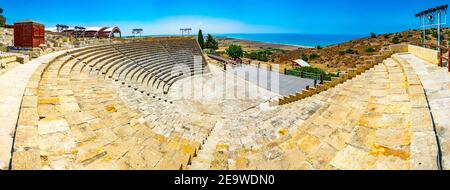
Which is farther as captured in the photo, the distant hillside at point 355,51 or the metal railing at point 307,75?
the distant hillside at point 355,51

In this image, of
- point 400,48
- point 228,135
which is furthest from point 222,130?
point 400,48

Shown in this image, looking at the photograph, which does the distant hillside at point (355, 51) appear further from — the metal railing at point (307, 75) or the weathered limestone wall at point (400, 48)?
the weathered limestone wall at point (400, 48)

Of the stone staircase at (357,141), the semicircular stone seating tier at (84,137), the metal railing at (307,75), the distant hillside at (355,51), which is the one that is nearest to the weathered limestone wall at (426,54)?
the stone staircase at (357,141)

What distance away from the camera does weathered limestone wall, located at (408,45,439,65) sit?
10.5m

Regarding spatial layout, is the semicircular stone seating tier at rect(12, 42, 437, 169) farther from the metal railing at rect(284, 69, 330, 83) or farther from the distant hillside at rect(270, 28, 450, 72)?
the distant hillside at rect(270, 28, 450, 72)

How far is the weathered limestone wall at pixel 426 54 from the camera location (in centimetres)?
1047

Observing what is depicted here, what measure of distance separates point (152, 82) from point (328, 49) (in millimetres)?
60588

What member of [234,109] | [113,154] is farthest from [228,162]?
[234,109]

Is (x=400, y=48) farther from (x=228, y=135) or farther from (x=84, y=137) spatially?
(x=84, y=137)

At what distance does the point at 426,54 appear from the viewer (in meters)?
11.8

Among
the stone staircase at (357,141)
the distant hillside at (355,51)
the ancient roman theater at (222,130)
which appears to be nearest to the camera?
the stone staircase at (357,141)

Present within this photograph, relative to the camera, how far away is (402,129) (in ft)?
17.2

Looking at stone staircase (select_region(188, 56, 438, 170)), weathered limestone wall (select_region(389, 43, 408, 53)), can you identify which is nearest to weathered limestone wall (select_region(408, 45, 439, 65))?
weathered limestone wall (select_region(389, 43, 408, 53))

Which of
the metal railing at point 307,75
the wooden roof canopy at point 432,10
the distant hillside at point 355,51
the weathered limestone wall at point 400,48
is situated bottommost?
the metal railing at point 307,75
